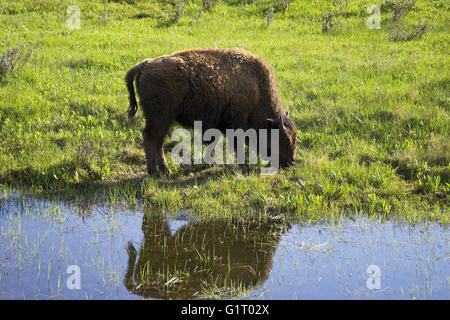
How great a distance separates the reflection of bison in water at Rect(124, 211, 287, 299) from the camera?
4.28 m

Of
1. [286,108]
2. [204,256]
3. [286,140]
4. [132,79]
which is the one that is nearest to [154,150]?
[132,79]

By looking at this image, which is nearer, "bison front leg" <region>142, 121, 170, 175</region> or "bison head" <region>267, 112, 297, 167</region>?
"bison front leg" <region>142, 121, 170, 175</region>

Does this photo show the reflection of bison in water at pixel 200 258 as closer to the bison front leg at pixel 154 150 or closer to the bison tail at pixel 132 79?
the bison front leg at pixel 154 150

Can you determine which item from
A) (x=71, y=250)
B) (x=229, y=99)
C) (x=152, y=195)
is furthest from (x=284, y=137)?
(x=71, y=250)

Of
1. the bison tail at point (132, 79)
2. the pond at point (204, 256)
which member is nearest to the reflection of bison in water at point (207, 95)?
the bison tail at point (132, 79)

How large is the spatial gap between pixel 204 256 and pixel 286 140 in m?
2.96

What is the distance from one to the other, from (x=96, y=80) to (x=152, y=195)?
163 inches

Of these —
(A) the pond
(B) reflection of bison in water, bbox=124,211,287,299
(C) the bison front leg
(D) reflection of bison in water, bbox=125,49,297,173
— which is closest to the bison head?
(D) reflection of bison in water, bbox=125,49,297,173

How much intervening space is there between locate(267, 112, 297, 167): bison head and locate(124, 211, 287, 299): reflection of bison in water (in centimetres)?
184

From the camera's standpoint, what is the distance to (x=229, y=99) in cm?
725

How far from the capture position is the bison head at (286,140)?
730 cm

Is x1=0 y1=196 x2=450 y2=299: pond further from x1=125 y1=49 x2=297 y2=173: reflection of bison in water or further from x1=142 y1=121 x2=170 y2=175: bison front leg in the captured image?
x1=125 y1=49 x2=297 y2=173: reflection of bison in water

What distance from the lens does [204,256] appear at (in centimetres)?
480
